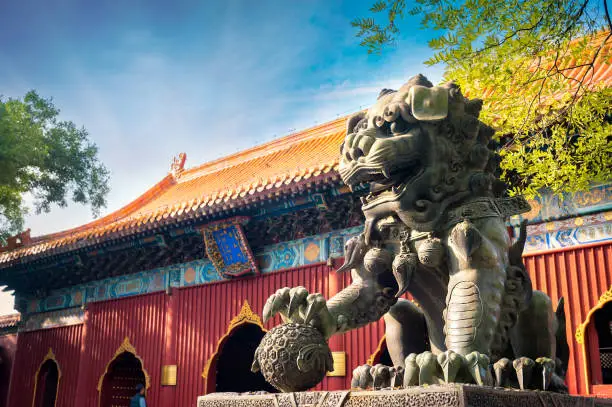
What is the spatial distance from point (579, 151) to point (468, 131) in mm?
2555

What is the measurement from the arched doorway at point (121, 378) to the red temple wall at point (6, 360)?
339cm

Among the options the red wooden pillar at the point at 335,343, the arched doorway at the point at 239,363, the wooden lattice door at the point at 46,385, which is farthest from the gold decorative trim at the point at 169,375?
the wooden lattice door at the point at 46,385

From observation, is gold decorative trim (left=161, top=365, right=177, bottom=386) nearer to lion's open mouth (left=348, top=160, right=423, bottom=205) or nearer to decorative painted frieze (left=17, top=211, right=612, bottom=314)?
decorative painted frieze (left=17, top=211, right=612, bottom=314)

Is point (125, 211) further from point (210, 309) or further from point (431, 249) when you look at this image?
point (431, 249)

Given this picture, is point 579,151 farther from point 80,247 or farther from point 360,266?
point 80,247

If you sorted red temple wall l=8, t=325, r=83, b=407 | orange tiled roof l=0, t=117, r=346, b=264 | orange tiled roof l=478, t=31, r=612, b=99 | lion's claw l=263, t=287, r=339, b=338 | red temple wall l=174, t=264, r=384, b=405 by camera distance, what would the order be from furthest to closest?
red temple wall l=8, t=325, r=83, b=407 < red temple wall l=174, t=264, r=384, b=405 < orange tiled roof l=0, t=117, r=346, b=264 < orange tiled roof l=478, t=31, r=612, b=99 < lion's claw l=263, t=287, r=339, b=338

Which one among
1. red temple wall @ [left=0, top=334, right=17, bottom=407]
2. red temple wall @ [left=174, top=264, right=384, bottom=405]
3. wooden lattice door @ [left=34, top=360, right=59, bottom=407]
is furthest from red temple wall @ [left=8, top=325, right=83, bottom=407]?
red temple wall @ [left=174, top=264, right=384, bottom=405]

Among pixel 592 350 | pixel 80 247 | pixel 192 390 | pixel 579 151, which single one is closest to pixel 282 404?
pixel 579 151

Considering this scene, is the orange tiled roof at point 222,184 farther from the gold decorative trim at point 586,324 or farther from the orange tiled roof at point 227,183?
the gold decorative trim at point 586,324

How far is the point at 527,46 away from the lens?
432cm

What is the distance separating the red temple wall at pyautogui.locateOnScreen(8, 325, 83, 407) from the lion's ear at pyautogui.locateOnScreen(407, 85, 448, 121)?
11643mm

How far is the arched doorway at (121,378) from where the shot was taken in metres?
12.3

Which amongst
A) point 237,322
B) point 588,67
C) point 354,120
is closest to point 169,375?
point 237,322

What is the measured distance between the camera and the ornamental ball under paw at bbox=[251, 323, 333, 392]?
8.64 feet
